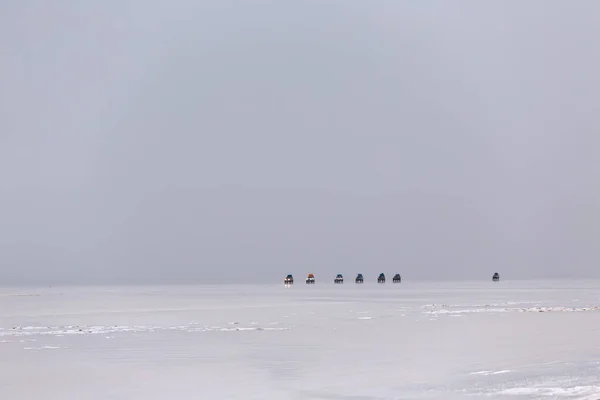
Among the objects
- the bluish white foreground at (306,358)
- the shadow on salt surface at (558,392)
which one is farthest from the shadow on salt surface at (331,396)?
the shadow on salt surface at (558,392)

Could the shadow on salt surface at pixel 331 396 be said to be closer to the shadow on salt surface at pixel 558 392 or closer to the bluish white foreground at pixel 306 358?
the bluish white foreground at pixel 306 358

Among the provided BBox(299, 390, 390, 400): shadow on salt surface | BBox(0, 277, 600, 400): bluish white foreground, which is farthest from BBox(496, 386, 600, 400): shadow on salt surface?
BBox(299, 390, 390, 400): shadow on salt surface

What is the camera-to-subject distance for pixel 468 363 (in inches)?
1030

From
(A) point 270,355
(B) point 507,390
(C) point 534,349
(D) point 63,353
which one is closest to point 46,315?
(D) point 63,353

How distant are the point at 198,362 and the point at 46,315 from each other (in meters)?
32.3

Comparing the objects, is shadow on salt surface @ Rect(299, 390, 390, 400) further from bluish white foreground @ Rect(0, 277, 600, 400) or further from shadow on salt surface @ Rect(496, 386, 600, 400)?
shadow on salt surface @ Rect(496, 386, 600, 400)

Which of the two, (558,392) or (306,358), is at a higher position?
(306,358)

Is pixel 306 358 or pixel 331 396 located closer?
pixel 331 396

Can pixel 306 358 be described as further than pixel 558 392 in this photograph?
Yes

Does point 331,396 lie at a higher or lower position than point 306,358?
lower

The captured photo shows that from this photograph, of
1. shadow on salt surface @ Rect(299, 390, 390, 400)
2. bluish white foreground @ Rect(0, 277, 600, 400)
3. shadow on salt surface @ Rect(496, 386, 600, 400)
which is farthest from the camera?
bluish white foreground @ Rect(0, 277, 600, 400)

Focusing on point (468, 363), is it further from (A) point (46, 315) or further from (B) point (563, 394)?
(A) point (46, 315)

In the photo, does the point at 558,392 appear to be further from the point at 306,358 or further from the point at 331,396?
the point at 306,358

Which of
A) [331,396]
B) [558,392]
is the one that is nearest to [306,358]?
[331,396]
